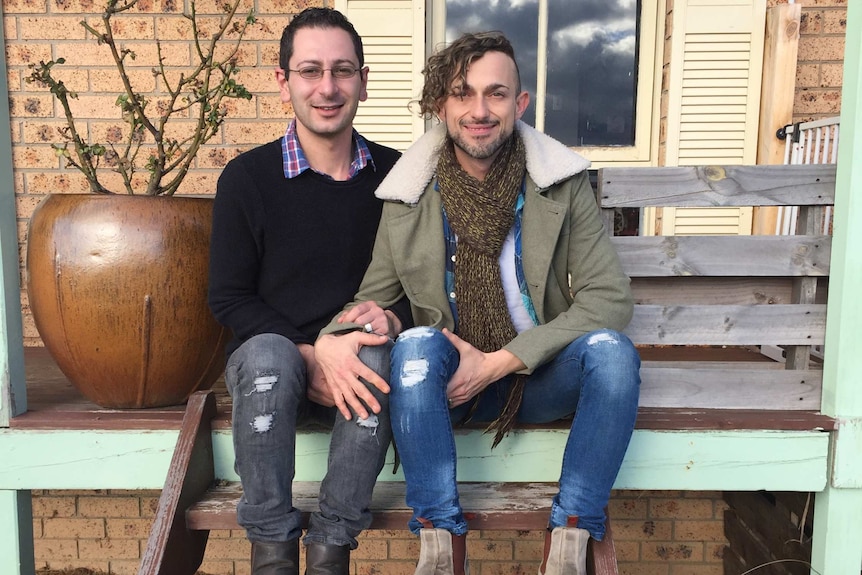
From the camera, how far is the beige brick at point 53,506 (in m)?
3.03

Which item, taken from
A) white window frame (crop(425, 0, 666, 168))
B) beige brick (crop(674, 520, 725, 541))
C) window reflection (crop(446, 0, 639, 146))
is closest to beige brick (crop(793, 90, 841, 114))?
white window frame (crop(425, 0, 666, 168))

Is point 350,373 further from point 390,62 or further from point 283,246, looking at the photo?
point 390,62

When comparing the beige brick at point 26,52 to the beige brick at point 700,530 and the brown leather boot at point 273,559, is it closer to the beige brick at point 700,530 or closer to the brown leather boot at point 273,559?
the brown leather boot at point 273,559

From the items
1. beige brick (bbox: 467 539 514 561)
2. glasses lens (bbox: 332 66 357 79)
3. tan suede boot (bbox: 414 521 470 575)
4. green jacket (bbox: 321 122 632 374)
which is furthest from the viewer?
beige brick (bbox: 467 539 514 561)

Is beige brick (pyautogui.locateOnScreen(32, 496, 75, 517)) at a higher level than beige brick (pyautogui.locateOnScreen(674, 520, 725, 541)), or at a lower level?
higher

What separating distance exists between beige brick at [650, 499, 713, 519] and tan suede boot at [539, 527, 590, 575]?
187 cm

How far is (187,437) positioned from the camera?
1.64m

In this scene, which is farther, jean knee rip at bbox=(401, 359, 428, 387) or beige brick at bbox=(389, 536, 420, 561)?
beige brick at bbox=(389, 536, 420, 561)

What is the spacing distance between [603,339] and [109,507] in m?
2.64

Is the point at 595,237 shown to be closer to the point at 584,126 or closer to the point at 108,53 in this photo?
the point at 584,126

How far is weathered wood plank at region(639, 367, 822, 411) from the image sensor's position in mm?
1832

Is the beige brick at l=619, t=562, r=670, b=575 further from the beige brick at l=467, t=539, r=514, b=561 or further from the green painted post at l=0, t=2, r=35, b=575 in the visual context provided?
the green painted post at l=0, t=2, r=35, b=575

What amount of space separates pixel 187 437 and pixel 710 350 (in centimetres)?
212

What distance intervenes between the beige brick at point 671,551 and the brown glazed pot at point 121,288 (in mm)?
2363
